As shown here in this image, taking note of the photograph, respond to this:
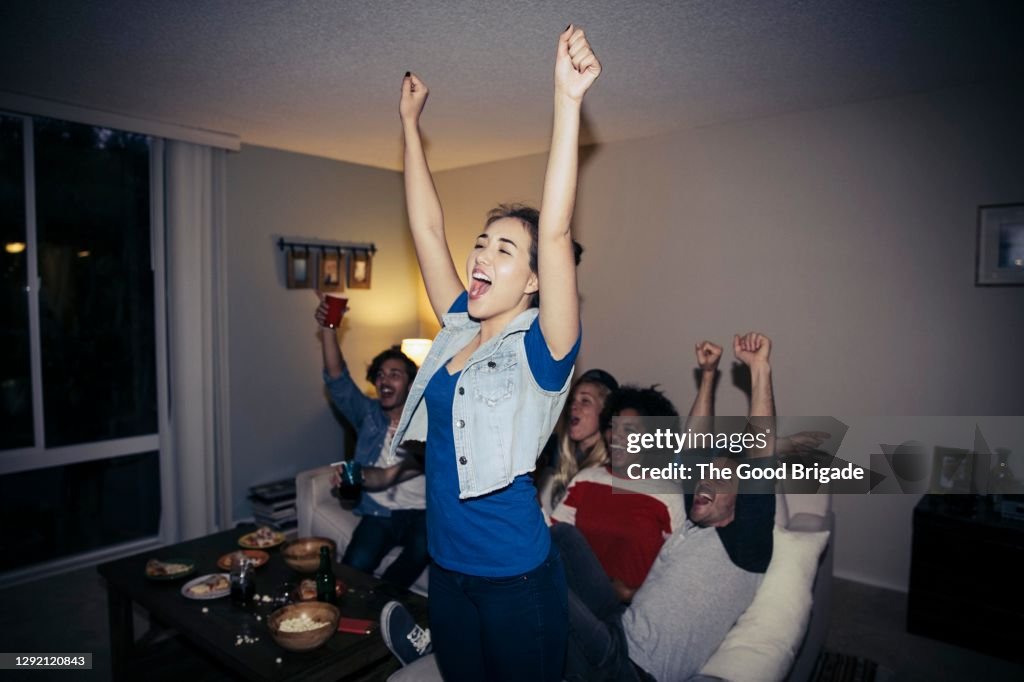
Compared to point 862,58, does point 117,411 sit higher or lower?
lower

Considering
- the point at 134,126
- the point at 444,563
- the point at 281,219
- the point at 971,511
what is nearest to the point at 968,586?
the point at 971,511

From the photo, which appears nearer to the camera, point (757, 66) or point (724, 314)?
point (757, 66)

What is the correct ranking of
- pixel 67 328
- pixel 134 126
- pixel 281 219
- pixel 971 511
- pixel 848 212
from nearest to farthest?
1. pixel 971 511
2. pixel 848 212
3. pixel 134 126
4. pixel 67 328
5. pixel 281 219

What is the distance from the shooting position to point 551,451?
3.29 metres

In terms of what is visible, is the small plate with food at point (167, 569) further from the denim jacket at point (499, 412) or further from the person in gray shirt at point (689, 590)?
the denim jacket at point (499, 412)

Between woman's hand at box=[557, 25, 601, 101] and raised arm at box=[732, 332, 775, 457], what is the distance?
1.19 meters

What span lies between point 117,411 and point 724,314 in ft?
13.0

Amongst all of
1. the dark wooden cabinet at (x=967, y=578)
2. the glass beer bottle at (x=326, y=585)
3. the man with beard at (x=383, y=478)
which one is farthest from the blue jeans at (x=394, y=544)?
the dark wooden cabinet at (x=967, y=578)

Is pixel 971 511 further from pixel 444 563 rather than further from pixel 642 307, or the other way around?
pixel 444 563

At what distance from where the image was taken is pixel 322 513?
319cm

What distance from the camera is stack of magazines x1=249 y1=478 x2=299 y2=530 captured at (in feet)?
13.0

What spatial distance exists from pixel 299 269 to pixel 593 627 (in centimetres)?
331

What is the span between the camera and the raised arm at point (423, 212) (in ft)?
4.65

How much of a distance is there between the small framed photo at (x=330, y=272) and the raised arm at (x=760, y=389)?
3.20 metres
